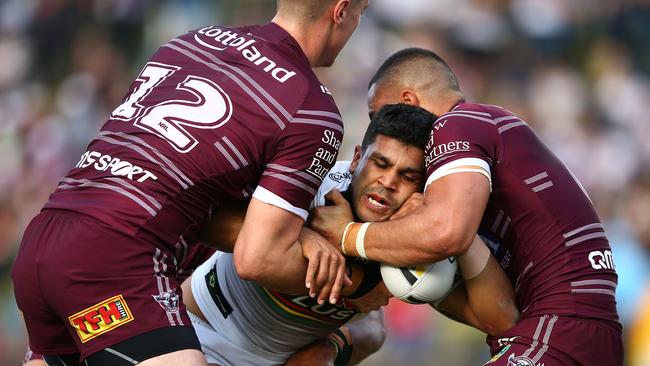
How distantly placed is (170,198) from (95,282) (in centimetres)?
52

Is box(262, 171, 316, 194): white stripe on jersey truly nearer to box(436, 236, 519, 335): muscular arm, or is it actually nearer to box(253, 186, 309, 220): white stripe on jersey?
box(253, 186, 309, 220): white stripe on jersey

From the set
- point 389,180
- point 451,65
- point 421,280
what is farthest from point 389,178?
point 451,65

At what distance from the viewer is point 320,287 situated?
5.29 meters

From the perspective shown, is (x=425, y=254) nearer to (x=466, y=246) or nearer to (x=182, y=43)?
(x=466, y=246)

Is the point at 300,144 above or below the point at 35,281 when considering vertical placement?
above

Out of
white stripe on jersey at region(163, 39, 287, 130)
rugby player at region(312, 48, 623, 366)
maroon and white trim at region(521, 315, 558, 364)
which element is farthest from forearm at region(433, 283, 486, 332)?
white stripe on jersey at region(163, 39, 287, 130)

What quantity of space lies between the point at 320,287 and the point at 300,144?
0.76m

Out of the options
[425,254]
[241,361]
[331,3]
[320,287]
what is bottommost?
[241,361]

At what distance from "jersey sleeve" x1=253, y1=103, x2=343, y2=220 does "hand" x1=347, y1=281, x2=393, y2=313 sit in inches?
26.4

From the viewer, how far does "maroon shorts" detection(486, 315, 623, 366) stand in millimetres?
5090

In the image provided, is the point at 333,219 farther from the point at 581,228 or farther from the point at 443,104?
the point at 581,228

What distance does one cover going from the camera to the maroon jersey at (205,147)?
4934mm

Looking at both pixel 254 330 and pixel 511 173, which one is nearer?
pixel 511 173

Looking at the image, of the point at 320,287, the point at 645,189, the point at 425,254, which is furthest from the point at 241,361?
the point at 645,189
